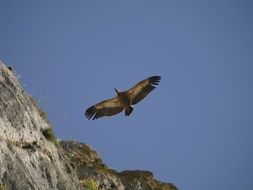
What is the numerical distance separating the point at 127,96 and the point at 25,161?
10939 millimetres

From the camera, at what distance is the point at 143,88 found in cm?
2412

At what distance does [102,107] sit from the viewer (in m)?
24.7

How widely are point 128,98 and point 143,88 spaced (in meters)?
0.81

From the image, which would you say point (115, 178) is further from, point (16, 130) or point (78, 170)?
point (16, 130)

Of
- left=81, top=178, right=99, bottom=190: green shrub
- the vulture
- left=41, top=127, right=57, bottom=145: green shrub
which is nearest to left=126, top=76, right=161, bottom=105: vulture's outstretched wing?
the vulture

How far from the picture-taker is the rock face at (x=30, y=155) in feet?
42.2

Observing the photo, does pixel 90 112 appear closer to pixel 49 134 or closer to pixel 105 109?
pixel 105 109

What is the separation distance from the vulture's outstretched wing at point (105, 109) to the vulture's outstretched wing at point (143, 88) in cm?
79

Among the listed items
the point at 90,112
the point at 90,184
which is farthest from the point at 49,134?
the point at 90,112

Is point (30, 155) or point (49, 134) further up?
point (49, 134)

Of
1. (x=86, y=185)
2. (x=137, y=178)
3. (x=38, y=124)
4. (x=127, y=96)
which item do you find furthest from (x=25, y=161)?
(x=127, y=96)

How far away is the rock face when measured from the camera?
12.9 meters

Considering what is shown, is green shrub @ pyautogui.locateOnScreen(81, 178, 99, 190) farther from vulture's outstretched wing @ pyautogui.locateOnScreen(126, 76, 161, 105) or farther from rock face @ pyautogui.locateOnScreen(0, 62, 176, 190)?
vulture's outstretched wing @ pyautogui.locateOnScreen(126, 76, 161, 105)

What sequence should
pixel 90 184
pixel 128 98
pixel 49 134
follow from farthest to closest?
pixel 128 98, pixel 90 184, pixel 49 134
